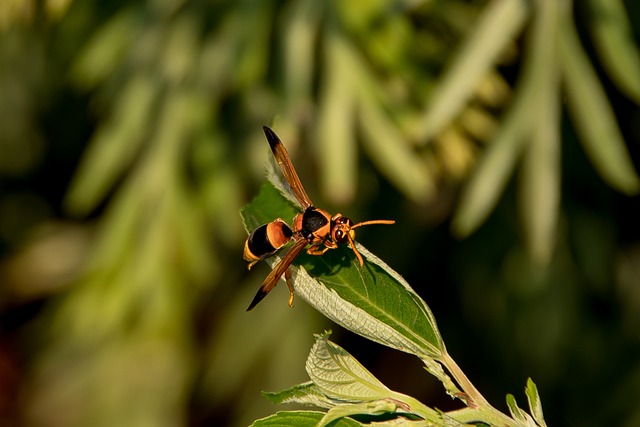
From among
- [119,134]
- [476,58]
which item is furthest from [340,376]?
[119,134]

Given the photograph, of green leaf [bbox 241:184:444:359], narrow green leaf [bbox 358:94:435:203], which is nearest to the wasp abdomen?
green leaf [bbox 241:184:444:359]

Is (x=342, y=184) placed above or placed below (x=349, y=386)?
below

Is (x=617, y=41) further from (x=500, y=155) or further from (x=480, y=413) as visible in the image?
(x=480, y=413)

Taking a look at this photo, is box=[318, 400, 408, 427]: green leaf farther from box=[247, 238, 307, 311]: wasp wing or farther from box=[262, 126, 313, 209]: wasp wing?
box=[262, 126, 313, 209]: wasp wing

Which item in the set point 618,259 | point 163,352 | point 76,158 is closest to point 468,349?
point 618,259

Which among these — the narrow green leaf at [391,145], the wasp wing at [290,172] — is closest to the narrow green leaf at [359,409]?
the wasp wing at [290,172]

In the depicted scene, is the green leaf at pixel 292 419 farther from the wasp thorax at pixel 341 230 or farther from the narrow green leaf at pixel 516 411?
the wasp thorax at pixel 341 230
